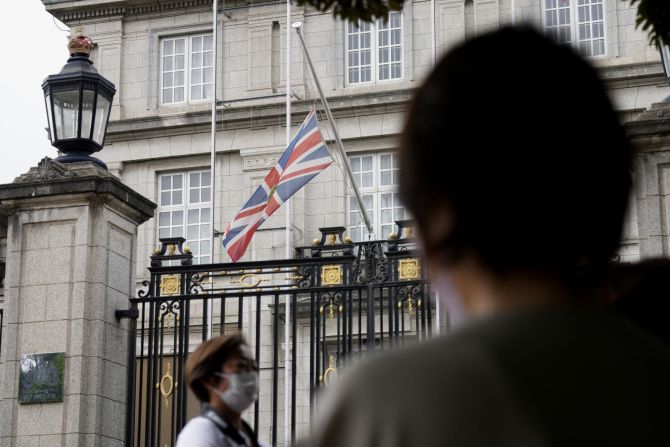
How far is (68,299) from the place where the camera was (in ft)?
35.9

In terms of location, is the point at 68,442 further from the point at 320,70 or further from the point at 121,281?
the point at 320,70

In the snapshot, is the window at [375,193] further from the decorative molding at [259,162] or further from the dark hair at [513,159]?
the dark hair at [513,159]

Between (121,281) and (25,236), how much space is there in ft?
2.87

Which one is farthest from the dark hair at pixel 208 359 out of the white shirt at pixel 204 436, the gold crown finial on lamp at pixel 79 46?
the gold crown finial on lamp at pixel 79 46

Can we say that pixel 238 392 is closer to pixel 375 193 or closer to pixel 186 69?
pixel 375 193

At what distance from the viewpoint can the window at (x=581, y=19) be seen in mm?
30422

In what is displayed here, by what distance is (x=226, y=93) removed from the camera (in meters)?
32.1

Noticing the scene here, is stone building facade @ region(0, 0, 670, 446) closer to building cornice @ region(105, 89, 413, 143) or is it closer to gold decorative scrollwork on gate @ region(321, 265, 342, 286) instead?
building cornice @ region(105, 89, 413, 143)

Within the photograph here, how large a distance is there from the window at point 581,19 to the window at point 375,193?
484 cm

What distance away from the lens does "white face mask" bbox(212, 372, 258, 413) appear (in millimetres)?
5242

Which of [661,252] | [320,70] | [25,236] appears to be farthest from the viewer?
[320,70]

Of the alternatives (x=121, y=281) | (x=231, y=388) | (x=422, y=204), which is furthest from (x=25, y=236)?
(x=422, y=204)

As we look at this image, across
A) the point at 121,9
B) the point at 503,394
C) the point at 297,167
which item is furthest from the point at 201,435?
the point at 121,9

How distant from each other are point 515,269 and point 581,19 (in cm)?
2967
